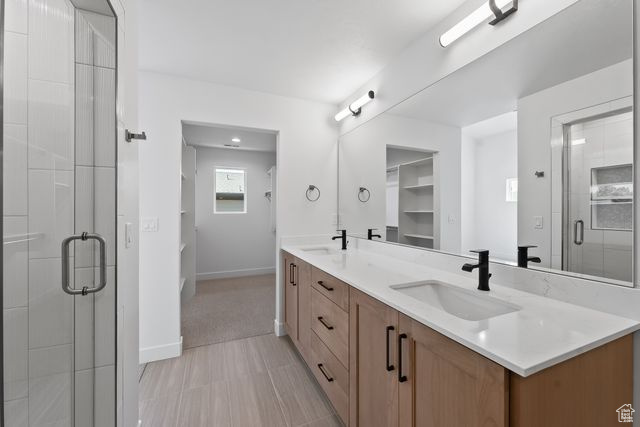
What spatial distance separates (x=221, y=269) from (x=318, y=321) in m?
3.49

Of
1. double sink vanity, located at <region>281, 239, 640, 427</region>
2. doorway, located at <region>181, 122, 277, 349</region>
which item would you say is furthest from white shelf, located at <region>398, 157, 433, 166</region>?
doorway, located at <region>181, 122, 277, 349</region>

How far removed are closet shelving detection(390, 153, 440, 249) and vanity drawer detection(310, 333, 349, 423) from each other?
96cm

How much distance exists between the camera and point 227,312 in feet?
10.5

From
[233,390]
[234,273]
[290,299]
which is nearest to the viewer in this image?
[233,390]

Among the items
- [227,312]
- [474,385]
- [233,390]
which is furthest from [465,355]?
[227,312]

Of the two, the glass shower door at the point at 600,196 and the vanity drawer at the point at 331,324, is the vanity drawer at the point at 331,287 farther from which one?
the glass shower door at the point at 600,196

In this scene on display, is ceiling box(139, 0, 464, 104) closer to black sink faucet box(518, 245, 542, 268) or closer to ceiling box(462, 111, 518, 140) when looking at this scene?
ceiling box(462, 111, 518, 140)

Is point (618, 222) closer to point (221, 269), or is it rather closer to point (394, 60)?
point (394, 60)

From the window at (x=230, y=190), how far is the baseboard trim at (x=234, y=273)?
111 cm

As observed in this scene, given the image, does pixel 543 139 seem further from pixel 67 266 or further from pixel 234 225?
pixel 234 225

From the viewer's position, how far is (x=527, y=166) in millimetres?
1194

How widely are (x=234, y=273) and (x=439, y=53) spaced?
14.7 ft

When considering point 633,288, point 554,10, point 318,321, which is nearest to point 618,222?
point 633,288

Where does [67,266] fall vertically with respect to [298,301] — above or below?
above
